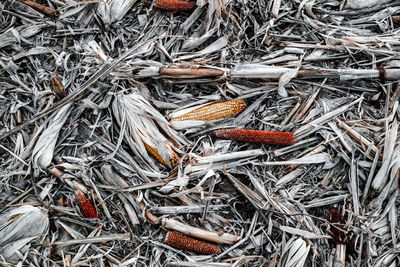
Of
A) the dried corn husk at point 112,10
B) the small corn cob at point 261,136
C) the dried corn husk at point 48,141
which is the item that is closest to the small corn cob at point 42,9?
the dried corn husk at point 112,10

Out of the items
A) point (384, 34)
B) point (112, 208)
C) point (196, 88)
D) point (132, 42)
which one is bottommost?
point (112, 208)

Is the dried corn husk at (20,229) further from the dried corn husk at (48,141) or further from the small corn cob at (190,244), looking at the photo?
the small corn cob at (190,244)

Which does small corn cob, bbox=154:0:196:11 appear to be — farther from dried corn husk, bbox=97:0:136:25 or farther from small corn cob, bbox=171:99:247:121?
small corn cob, bbox=171:99:247:121

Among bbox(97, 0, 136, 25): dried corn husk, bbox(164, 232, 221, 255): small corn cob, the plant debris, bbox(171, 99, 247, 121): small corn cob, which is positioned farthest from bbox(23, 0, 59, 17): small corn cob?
bbox(164, 232, 221, 255): small corn cob

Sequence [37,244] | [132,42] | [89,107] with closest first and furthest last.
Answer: [37,244], [89,107], [132,42]

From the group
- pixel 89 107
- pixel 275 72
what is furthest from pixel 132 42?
pixel 275 72

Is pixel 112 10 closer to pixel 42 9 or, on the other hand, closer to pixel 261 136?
pixel 42 9

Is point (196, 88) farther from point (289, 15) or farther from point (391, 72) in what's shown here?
point (391, 72)
